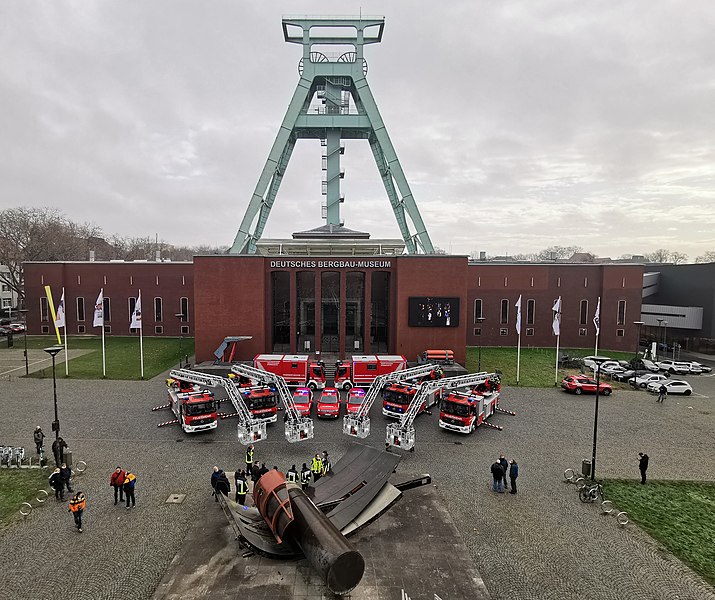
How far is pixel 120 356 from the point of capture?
35.9 meters

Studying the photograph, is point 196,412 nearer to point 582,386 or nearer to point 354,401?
point 354,401

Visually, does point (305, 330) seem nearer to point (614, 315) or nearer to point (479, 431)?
point (479, 431)

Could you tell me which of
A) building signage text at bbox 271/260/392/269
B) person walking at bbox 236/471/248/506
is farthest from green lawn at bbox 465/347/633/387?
person walking at bbox 236/471/248/506

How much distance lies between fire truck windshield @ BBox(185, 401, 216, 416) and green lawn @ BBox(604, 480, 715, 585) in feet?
53.6

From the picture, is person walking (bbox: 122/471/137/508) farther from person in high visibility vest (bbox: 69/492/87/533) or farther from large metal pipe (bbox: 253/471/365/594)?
large metal pipe (bbox: 253/471/365/594)

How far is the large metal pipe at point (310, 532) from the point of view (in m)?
7.67

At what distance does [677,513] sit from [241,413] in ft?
53.9

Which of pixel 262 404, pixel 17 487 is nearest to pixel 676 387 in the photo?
pixel 262 404

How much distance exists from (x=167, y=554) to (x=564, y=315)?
42.4 metres

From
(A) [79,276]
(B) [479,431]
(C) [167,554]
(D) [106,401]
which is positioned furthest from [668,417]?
(A) [79,276]

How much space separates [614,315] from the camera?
4244cm

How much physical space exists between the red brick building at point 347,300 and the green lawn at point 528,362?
1.84 metres

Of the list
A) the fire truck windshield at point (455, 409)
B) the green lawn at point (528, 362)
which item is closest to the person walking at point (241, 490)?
the fire truck windshield at point (455, 409)

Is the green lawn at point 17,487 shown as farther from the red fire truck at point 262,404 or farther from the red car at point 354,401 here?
the red car at point 354,401
